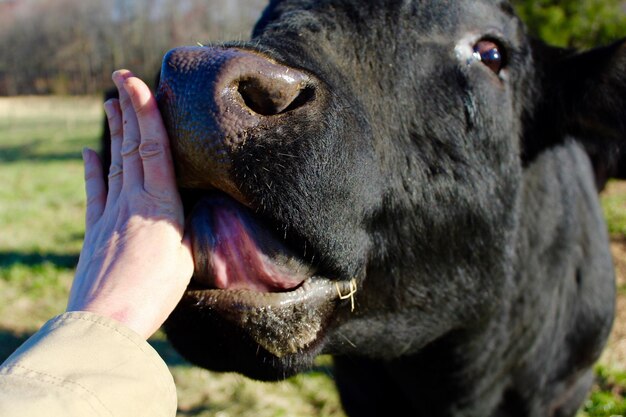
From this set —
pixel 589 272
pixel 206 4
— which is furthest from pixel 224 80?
pixel 206 4

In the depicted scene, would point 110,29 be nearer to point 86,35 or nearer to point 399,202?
point 86,35

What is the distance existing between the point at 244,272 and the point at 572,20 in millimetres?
7644

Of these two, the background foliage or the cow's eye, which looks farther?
the background foliage

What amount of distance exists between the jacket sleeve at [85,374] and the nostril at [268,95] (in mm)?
610

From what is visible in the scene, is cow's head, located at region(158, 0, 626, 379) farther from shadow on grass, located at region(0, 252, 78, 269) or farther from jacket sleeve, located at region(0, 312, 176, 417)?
shadow on grass, located at region(0, 252, 78, 269)

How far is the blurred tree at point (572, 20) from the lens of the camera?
774 cm

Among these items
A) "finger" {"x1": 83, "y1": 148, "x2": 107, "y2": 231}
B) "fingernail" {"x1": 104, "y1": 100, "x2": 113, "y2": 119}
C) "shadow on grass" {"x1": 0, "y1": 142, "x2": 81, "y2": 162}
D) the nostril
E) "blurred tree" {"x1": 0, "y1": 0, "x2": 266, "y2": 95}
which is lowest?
"shadow on grass" {"x1": 0, "y1": 142, "x2": 81, "y2": 162}

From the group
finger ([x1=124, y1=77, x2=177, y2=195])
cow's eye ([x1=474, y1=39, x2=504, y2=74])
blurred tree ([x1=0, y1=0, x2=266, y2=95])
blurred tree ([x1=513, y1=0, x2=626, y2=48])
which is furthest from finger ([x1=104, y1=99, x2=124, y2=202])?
blurred tree ([x1=0, y1=0, x2=266, y2=95])

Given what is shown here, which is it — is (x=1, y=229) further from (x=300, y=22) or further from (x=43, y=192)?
(x=300, y=22)

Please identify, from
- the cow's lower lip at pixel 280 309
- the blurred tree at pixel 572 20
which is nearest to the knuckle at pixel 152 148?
the cow's lower lip at pixel 280 309

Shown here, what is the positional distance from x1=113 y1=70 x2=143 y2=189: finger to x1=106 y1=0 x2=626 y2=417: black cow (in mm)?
101

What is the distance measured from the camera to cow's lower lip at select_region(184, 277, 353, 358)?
62.7 inches

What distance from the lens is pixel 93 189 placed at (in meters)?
1.74

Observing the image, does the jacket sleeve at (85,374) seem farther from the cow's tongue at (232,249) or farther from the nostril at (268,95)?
the nostril at (268,95)
